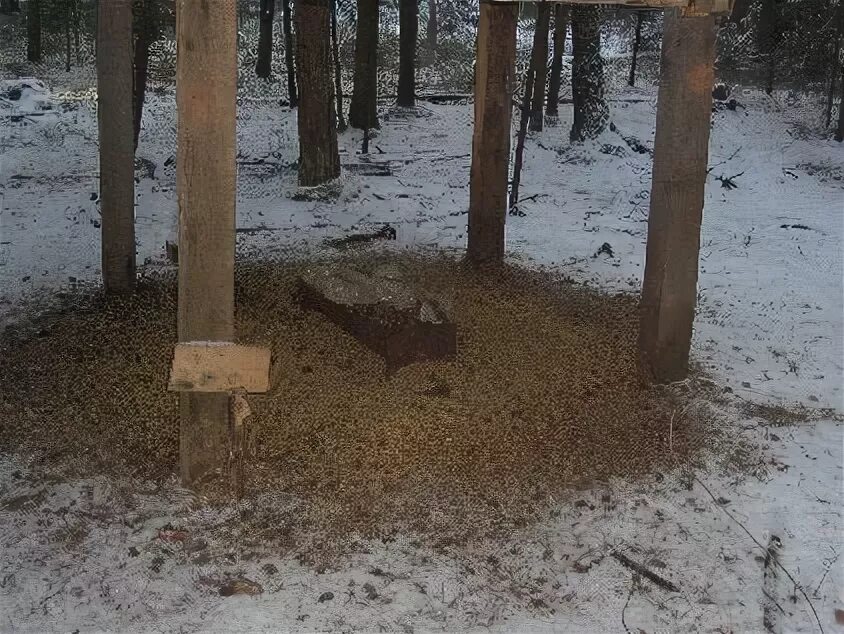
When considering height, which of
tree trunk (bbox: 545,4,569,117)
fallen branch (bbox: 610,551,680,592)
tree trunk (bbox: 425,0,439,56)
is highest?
tree trunk (bbox: 425,0,439,56)

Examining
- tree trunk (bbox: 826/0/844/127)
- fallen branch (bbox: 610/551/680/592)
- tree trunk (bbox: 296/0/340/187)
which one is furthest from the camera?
tree trunk (bbox: 826/0/844/127)

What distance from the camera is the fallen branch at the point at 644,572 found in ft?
14.8

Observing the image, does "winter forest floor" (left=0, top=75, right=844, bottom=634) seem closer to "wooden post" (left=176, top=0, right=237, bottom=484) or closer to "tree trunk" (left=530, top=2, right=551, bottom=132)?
"wooden post" (left=176, top=0, right=237, bottom=484)

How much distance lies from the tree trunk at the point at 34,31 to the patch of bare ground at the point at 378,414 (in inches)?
637

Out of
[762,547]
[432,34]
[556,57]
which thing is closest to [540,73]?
[556,57]

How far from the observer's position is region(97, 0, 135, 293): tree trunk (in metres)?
7.46

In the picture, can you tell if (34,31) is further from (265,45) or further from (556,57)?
(556,57)

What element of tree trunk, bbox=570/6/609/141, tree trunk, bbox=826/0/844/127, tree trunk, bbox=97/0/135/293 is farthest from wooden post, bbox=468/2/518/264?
tree trunk, bbox=826/0/844/127

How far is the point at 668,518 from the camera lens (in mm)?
5125

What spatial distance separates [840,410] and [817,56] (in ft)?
47.0

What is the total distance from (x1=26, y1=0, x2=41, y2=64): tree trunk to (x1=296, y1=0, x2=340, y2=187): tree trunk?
40.7 ft

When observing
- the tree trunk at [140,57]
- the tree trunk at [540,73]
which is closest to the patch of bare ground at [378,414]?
the tree trunk at [140,57]

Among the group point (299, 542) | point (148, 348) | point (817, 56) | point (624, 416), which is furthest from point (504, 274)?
point (817, 56)

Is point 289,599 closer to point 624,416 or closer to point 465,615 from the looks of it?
point 465,615
